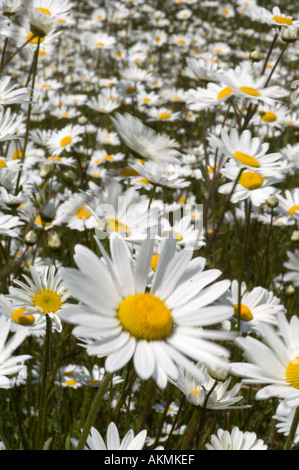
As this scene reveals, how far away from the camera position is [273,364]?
35.1 inches

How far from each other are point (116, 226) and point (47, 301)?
9.2 inches

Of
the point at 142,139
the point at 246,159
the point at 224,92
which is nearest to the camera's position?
the point at 142,139

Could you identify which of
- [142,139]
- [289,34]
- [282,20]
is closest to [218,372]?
[142,139]

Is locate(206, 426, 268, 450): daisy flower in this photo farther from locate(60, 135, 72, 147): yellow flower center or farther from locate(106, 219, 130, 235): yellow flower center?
locate(60, 135, 72, 147): yellow flower center

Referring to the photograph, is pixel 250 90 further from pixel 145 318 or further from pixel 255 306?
pixel 145 318

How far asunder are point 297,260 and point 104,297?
119 cm

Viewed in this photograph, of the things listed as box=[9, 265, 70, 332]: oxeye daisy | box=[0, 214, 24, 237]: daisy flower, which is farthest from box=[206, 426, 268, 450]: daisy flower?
box=[0, 214, 24, 237]: daisy flower

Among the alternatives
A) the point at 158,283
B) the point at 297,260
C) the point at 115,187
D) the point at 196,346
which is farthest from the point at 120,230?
the point at 297,260

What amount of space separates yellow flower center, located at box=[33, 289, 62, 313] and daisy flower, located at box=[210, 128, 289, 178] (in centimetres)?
57

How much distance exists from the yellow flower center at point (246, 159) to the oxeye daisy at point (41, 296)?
1.93 ft

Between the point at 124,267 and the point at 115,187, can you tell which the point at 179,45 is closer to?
the point at 115,187

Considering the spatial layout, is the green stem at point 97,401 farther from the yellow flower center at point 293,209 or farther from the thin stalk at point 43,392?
the yellow flower center at point 293,209

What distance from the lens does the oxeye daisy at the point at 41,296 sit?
3.80ft
